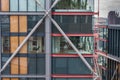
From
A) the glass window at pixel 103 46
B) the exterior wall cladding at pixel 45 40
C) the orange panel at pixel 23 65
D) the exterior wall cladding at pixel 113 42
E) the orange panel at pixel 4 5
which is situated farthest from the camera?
the glass window at pixel 103 46

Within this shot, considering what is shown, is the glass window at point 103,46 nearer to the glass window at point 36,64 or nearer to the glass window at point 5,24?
the glass window at point 36,64

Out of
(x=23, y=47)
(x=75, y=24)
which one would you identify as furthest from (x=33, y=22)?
(x=75, y=24)

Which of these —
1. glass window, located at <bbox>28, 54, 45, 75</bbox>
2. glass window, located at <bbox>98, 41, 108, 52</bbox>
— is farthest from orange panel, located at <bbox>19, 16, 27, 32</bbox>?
glass window, located at <bbox>98, 41, 108, 52</bbox>

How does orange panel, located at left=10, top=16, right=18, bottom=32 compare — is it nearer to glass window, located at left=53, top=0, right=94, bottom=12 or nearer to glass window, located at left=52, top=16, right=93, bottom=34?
glass window, located at left=52, top=16, right=93, bottom=34

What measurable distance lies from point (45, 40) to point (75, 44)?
8.05ft

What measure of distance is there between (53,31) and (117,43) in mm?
9291

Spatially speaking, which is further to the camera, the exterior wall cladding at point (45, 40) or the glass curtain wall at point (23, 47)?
the glass curtain wall at point (23, 47)

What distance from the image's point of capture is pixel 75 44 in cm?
4131

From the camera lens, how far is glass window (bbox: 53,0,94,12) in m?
41.3

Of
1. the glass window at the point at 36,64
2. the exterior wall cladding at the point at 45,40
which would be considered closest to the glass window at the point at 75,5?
the exterior wall cladding at the point at 45,40

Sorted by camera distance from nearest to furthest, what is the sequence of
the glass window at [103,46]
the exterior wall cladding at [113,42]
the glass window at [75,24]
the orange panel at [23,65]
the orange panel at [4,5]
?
1. the glass window at [75,24]
2. the orange panel at [4,5]
3. the orange panel at [23,65]
4. the exterior wall cladding at [113,42]
5. the glass window at [103,46]

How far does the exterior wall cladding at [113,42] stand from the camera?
1889 inches

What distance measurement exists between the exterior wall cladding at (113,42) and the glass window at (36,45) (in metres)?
9.26

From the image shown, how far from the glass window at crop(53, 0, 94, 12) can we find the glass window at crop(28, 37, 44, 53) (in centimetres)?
287
